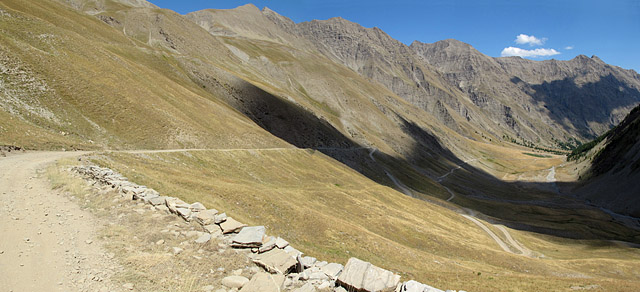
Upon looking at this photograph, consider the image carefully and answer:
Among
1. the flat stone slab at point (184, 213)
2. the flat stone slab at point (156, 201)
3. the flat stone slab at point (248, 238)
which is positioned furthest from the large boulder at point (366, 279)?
the flat stone slab at point (156, 201)

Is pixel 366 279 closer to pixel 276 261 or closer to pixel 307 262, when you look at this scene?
pixel 307 262

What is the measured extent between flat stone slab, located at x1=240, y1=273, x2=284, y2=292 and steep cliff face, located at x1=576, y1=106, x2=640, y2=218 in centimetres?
14597

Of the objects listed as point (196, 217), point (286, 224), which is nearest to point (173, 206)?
point (196, 217)

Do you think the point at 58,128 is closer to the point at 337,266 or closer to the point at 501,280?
the point at 337,266

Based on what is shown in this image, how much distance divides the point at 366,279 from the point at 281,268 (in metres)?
3.55

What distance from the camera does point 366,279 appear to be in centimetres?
1203

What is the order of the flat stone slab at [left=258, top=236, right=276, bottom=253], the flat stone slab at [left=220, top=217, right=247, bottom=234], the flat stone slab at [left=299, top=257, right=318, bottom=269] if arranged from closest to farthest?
the flat stone slab at [left=299, top=257, right=318, bottom=269], the flat stone slab at [left=258, top=236, right=276, bottom=253], the flat stone slab at [left=220, top=217, right=247, bottom=234]

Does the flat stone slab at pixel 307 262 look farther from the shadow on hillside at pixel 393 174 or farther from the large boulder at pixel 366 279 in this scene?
the shadow on hillside at pixel 393 174

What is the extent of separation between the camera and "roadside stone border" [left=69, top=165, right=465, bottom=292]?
11.7 m

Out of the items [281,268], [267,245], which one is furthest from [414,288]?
[267,245]

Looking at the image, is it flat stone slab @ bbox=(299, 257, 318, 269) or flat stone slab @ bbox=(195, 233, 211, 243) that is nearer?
flat stone slab @ bbox=(299, 257, 318, 269)

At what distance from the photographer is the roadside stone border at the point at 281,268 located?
11.7 meters

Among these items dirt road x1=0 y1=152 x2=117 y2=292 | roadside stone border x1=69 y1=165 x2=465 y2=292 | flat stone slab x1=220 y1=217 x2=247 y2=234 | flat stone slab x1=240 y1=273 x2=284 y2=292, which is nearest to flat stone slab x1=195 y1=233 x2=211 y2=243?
roadside stone border x1=69 y1=165 x2=465 y2=292

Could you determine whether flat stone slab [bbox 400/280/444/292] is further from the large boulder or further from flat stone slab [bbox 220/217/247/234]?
flat stone slab [bbox 220/217/247/234]
